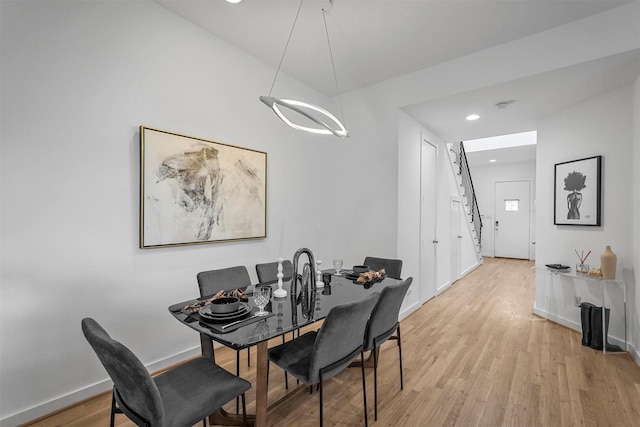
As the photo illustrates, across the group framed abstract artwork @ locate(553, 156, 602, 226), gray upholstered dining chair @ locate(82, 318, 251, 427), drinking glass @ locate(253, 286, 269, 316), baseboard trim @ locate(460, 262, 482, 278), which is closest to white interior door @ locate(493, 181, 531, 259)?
baseboard trim @ locate(460, 262, 482, 278)

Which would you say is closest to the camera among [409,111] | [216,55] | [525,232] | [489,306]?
[216,55]

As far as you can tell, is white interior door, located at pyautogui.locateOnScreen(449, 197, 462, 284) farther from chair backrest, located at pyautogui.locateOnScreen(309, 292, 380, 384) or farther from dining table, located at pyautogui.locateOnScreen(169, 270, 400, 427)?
chair backrest, located at pyautogui.locateOnScreen(309, 292, 380, 384)

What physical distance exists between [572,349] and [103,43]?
197 inches

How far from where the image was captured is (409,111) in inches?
153

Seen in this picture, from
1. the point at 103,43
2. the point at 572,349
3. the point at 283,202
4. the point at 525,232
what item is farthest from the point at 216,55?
the point at 525,232

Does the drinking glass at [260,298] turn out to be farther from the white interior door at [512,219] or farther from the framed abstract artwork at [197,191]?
the white interior door at [512,219]

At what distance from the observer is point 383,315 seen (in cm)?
198

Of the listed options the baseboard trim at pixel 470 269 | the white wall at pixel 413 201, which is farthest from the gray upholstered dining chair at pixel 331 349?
the baseboard trim at pixel 470 269

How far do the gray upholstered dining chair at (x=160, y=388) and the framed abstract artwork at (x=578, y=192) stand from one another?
4.01 meters

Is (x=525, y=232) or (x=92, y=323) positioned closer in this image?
(x=92, y=323)

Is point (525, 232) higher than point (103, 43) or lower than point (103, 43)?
lower

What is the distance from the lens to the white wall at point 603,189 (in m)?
3.03

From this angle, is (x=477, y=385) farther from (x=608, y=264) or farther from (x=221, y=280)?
(x=221, y=280)

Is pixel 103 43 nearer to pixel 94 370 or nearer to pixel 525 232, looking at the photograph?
pixel 94 370
